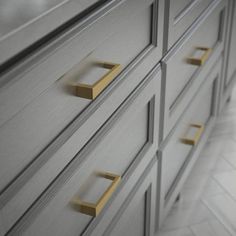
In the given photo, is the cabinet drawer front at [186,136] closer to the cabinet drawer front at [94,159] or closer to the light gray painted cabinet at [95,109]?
the light gray painted cabinet at [95,109]

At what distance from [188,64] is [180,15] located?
0.18 meters

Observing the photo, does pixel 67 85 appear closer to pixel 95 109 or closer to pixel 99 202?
pixel 95 109

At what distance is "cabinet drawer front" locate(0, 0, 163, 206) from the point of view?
57 cm

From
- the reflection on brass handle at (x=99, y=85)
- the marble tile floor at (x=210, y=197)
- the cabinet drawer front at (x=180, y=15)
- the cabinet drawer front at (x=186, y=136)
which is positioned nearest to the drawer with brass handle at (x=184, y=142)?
the cabinet drawer front at (x=186, y=136)

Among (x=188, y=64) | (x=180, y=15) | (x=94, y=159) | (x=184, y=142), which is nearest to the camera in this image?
(x=94, y=159)

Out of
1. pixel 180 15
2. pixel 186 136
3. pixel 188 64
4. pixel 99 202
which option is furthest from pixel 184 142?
pixel 99 202

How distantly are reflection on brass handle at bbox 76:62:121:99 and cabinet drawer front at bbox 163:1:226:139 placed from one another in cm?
26

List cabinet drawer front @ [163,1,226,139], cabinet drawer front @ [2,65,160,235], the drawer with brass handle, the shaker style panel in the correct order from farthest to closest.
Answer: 1. the drawer with brass handle
2. cabinet drawer front @ [163,1,226,139]
3. the shaker style panel
4. cabinet drawer front @ [2,65,160,235]

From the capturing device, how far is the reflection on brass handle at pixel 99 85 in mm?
695

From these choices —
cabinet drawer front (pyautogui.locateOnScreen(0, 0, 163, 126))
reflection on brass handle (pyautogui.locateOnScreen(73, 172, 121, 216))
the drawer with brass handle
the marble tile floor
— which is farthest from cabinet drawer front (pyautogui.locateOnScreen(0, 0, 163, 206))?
the marble tile floor

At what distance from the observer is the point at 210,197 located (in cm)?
152

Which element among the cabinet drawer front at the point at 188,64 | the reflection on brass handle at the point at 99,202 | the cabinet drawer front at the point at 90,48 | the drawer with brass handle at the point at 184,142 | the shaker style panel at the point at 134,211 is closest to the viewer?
the cabinet drawer front at the point at 90,48

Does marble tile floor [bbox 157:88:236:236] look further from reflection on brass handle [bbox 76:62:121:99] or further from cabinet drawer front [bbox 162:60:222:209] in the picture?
reflection on brass handle [bbox 76:62:121:99]

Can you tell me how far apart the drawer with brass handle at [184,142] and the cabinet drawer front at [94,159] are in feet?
0.53
